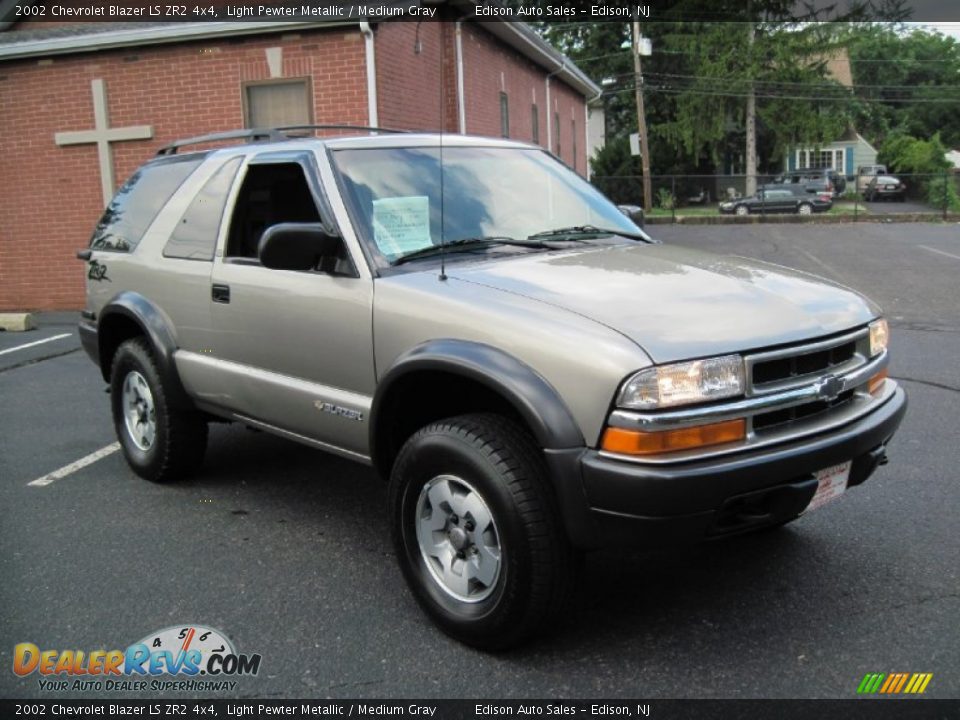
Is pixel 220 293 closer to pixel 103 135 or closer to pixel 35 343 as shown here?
pixel 35 343

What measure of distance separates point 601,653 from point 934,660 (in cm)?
114

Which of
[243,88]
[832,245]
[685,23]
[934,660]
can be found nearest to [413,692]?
[934,660]

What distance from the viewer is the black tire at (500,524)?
3029mm

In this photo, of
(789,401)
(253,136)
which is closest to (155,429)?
(253,136)

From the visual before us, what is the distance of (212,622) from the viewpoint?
3561 mm

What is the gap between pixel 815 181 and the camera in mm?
35250

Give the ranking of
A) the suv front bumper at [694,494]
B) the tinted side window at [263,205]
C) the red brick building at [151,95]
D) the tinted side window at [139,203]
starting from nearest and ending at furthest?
1. the suv front bumper at [694,494]
2. the tinted side window at [263,205]
3. the tinted side window at [139,203]
4. the red brick building at [151,95]

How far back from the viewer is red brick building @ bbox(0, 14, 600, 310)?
11.3 m

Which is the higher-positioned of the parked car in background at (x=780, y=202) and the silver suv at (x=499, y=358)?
the parked car in background at (x=780, y=202)

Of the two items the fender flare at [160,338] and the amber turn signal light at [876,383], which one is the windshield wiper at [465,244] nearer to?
the amber turn signal light at [876,383]

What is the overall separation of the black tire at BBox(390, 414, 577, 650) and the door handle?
1.60m

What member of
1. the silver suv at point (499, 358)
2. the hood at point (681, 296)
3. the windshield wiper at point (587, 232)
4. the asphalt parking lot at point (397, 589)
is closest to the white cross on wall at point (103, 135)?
the asphalt parking lot at point (397, 589)

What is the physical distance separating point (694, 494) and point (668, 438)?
0.63ft
